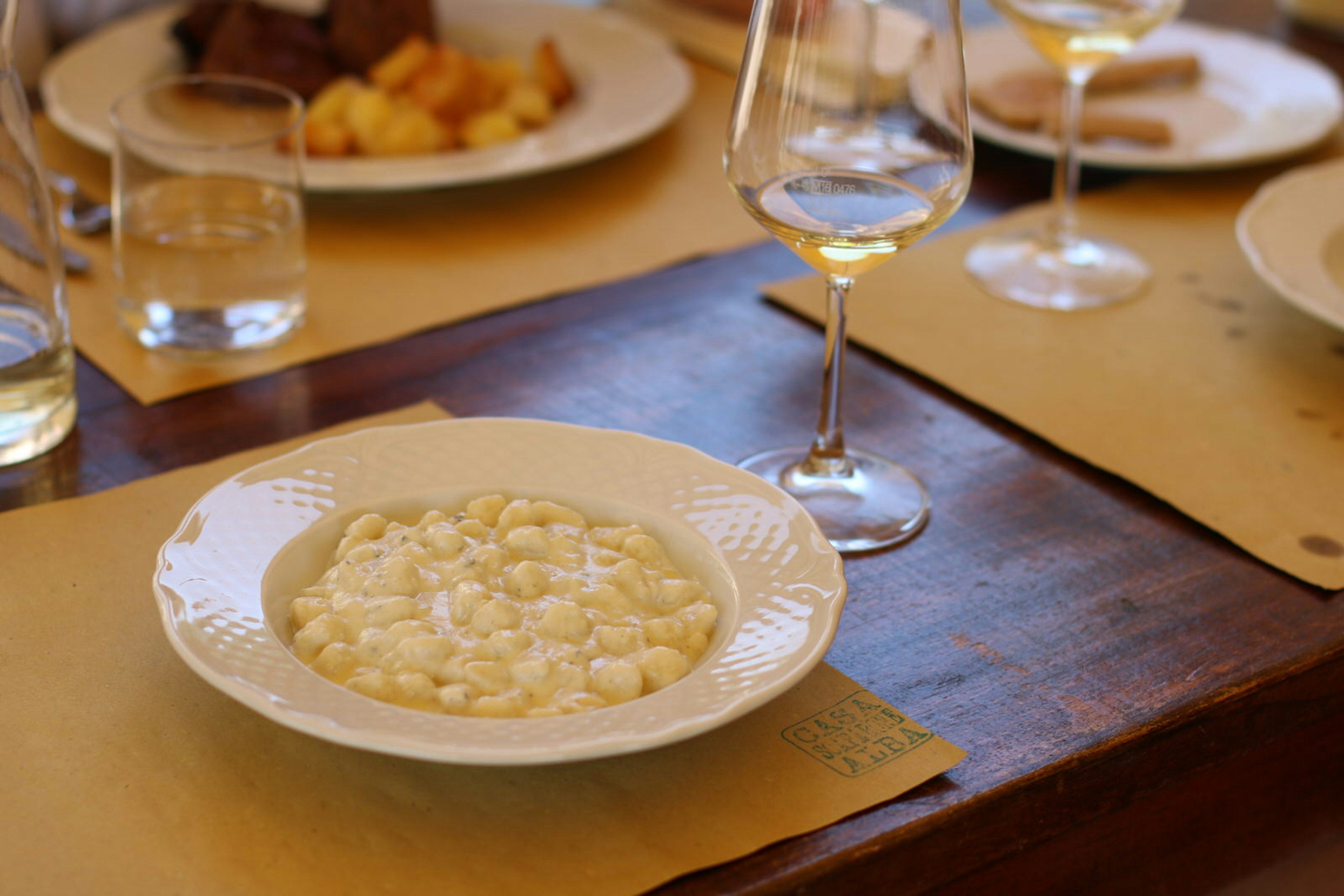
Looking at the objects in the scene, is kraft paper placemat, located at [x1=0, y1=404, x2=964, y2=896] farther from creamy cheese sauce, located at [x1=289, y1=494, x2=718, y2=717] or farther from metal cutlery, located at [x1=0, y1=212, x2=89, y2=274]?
metal cutlery, located at [x1=0, y1=212, x2=89, y2=274]

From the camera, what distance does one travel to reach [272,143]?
1.10 m

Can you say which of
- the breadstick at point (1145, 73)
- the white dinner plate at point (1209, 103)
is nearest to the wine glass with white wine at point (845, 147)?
the white dinner plate at point (1209, 103)

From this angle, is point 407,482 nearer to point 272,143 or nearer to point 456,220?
point 272,143

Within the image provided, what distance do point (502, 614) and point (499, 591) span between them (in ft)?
0.12

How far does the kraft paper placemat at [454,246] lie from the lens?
1135 mm

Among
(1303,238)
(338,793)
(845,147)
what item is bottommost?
(338,793)

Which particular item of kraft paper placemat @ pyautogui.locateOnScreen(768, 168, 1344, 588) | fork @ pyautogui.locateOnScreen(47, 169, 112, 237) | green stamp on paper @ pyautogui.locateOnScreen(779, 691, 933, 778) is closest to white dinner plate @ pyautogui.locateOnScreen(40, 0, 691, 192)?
fork @ pyautogui.locateOnScreen(47, 169, 112, 237)

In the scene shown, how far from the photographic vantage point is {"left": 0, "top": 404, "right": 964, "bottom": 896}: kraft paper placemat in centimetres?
64

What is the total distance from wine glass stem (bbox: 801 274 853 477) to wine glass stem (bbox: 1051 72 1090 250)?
0.51m

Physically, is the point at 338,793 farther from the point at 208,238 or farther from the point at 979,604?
the point at 208,238

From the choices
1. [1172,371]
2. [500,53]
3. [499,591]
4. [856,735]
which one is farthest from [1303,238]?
[500,53]

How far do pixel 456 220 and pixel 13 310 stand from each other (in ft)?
1.72

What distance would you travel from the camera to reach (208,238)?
43.7 inches

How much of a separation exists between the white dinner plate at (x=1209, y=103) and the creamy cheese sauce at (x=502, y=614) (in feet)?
3.08
